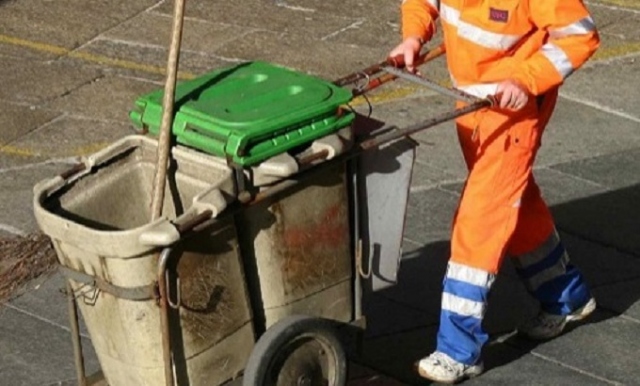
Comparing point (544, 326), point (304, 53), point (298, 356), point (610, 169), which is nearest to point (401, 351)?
point (544, 326)

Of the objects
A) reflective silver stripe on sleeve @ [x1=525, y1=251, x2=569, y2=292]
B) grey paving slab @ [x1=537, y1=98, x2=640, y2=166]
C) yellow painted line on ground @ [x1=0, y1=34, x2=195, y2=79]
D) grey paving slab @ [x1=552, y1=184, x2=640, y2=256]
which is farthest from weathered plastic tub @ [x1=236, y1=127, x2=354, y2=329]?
yellow painted line on ground @ [x1=0, y1=34, x2=195, y2=79]

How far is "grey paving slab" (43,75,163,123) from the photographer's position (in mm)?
8008

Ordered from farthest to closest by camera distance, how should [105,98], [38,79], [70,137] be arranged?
1. [38,79]
2. [105,98]
3. [70,137]

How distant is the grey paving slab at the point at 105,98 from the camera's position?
8008mm

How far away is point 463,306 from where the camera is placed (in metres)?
5.42

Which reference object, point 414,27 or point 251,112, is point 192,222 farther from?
point 414,27

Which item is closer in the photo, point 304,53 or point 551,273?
point 551,273

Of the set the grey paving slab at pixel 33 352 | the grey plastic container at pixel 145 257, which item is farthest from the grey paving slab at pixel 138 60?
the grey plastic container at pixel 145 257

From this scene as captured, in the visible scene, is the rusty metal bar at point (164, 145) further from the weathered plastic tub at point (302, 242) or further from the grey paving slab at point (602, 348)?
the grey paving slab at point (602, 348)

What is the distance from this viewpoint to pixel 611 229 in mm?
6754

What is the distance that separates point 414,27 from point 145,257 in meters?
1.46

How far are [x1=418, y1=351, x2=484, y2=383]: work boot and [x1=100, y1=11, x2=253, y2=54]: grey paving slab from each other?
3686mm

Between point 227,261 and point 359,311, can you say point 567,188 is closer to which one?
point 359,311

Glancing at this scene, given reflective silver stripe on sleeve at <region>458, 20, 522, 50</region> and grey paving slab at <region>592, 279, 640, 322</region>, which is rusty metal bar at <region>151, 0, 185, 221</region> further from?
grey paving slab at <region>592, 279, 640, 322</region>
